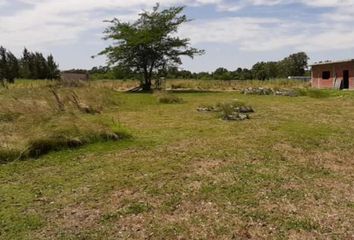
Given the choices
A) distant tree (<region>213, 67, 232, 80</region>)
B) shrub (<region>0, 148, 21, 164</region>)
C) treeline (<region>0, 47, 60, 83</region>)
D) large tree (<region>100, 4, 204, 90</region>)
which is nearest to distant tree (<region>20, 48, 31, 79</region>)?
treeline (<region>0, 47, 60, 83</region>)

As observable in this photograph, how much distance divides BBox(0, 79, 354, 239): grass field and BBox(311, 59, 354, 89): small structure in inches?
1052

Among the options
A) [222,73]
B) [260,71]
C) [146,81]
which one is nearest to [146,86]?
[146,81]

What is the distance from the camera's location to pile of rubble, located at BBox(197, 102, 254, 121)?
1354 centimetres

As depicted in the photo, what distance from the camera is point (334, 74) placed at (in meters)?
37.6

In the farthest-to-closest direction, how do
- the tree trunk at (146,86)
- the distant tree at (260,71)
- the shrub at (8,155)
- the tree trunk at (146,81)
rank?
the distant tree at (260,71) → the tree trunk at (146,81) → the tree trunk at (146,86) → the shrub at (8,155)

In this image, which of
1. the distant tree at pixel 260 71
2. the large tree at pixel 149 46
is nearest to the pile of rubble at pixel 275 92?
the large tree at pixel 149 46

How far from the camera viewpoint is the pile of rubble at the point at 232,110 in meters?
13.5

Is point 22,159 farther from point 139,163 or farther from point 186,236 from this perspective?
point 186,236

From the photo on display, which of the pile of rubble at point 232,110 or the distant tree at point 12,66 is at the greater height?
the distant tree at point 12,66

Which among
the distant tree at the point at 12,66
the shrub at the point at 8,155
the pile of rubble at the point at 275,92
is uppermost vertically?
the distant tree at the point at 12,66

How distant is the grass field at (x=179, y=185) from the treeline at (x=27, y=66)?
38.8 m

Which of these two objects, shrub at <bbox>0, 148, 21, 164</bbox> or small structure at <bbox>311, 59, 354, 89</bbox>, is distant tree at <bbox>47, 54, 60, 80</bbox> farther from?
shrub at <bbox>0, 148, 21, 164</bbox>

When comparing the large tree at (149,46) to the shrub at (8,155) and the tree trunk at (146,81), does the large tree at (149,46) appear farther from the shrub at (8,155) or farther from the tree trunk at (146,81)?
the shrub at (8,155)

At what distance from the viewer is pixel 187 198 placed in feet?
18.6
